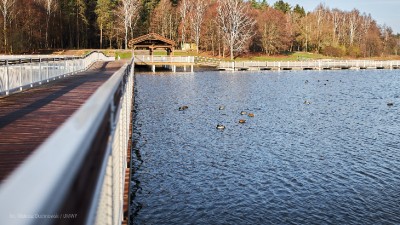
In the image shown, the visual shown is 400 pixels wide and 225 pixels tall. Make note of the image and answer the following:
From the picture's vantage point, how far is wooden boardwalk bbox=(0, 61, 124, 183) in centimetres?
701

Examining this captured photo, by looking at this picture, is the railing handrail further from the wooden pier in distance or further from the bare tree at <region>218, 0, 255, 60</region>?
the wooden pier in distance

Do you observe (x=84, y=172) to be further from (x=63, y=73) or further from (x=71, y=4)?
(x=71, y=4)

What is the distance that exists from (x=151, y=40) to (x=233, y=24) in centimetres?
2681

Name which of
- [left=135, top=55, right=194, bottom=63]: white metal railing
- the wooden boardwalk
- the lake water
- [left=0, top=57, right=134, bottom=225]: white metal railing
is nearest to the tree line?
[left=135, top=55, right=194, bottom=63]: white metal railing

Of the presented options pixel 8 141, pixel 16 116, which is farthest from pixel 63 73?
pixel 8 141

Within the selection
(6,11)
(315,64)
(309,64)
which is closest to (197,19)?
(309,64)

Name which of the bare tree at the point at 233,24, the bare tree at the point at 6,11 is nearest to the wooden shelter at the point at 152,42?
the bare tree at the point at 233,24

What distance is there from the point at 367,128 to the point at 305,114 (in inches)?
220

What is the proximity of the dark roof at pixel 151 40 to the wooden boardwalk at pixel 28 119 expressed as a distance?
47.4 m

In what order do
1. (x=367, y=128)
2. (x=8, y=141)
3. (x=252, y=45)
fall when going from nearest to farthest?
1. (x=8, y=141)
2. (x=367, y=128)
3. (x=252, y=45)

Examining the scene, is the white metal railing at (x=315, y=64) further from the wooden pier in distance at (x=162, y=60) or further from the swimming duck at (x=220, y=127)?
the swimming duck at (x=220, y=127)

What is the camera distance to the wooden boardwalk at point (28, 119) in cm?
701

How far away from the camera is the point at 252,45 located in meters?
107

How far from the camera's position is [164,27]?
104 m
